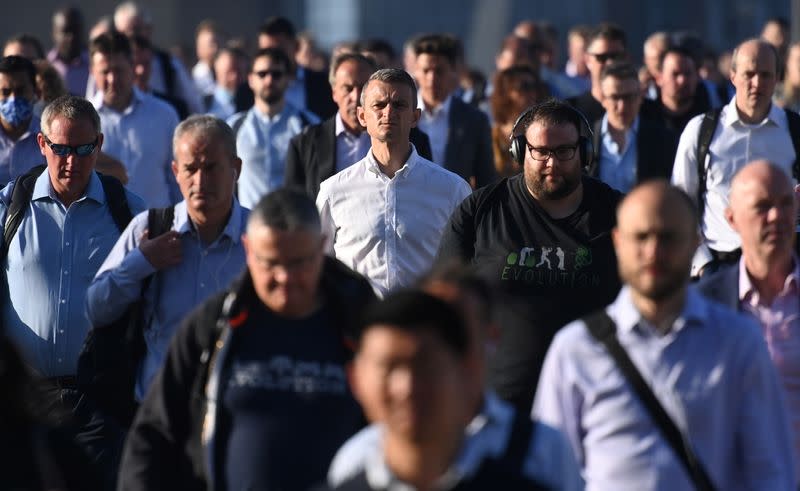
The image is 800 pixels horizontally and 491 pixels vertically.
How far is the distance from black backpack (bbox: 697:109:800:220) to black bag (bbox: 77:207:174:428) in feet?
12.6

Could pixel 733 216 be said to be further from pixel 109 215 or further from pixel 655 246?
pixel 109 215

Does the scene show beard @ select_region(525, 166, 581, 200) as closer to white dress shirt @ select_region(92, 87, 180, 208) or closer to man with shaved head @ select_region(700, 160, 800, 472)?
man with shaved head @ select_region(700, 160, 800, 472)

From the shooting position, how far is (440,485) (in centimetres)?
437

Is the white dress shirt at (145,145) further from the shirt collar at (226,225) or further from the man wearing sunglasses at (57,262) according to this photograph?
the shirt collar at (226,225)

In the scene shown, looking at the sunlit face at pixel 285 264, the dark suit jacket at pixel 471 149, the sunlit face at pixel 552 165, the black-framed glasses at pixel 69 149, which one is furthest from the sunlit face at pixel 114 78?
the sunlit face at pixel 285 264

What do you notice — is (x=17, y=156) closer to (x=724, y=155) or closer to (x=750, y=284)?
(x=724, y=155)

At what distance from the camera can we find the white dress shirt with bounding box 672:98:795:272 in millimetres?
10320

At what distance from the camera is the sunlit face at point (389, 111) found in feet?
30.7

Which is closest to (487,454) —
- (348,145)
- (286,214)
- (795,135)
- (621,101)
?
(286,214)

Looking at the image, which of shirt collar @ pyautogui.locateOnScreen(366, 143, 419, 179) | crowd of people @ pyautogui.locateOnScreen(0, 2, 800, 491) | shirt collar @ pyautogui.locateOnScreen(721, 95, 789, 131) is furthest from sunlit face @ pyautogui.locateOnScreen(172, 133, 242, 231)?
shirt collar @ pyautogui.locateOnScreen(721, 95, 789, 131)

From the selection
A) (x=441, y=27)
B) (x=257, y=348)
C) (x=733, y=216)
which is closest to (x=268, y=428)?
(x=257, y=348)

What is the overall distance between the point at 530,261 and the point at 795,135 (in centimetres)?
353

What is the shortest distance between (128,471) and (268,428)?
492 mm

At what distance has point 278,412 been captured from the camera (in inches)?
231
